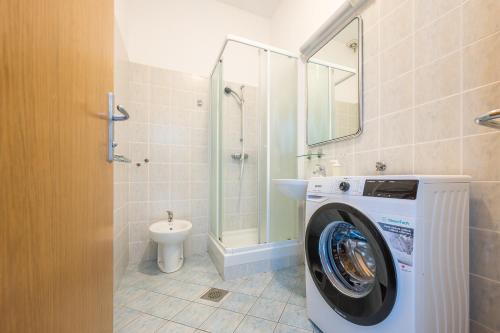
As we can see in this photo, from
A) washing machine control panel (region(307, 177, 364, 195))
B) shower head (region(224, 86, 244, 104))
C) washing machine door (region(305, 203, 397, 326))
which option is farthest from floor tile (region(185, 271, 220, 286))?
shower head (region(224, 86, 244, 104))

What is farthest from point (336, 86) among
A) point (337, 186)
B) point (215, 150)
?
point (215, 150)

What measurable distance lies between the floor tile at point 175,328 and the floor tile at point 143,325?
0.12 feet

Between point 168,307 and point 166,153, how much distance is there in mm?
1357

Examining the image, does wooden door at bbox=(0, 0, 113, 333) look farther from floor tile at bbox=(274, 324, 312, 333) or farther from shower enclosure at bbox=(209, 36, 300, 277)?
shower enclosure at bbox=(209, 36, 300, 277)

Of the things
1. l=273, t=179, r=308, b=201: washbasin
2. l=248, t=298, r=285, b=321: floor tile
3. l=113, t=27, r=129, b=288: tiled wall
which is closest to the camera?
l=248, t=298, r=285, b=321: floor tile

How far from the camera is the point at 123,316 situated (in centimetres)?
121

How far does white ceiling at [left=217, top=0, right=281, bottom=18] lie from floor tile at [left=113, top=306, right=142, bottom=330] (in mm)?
3111

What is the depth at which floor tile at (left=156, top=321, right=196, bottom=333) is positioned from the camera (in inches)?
43.2

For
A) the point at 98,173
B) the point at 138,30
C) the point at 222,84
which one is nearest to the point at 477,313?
the point at 98,173

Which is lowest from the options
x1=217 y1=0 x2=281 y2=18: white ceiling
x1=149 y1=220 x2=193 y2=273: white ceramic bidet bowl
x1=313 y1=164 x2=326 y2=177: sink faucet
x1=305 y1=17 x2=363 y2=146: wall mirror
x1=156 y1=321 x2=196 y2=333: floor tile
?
x1=156 y1=321 x2=196 y2=333: floor tile

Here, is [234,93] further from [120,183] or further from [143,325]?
[143,325]

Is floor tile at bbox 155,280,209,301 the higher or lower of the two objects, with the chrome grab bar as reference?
lower

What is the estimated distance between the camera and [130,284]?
1.57 m

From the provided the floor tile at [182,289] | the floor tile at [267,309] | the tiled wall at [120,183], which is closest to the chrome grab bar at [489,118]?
the floor tile at [267,309]
